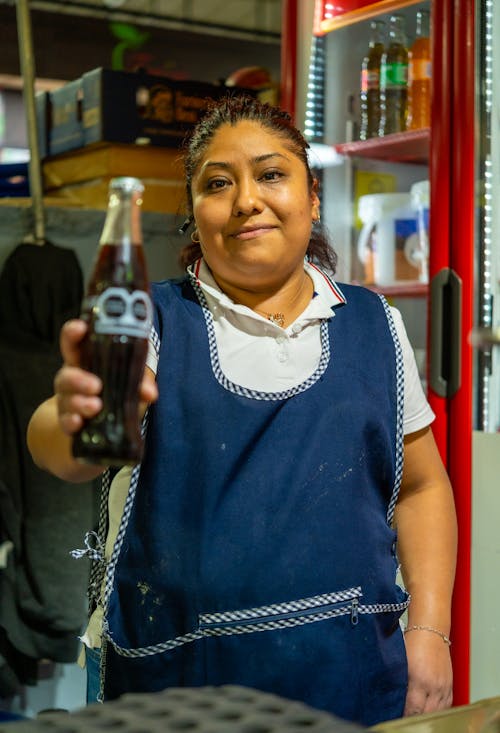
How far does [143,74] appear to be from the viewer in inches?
134

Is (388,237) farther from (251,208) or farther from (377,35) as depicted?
(251,208)

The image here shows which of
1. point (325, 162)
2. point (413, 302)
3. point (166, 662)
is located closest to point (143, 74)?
point (325, 162)

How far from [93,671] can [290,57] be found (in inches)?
87.9

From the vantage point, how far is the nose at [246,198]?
161 centimetres

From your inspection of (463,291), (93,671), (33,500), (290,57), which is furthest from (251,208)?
(290,57)

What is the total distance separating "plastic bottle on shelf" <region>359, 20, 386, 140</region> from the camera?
320 centimetres

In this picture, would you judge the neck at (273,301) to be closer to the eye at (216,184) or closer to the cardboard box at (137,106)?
A: the eye at (216,184)

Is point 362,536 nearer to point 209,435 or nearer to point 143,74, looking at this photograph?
point 209,435

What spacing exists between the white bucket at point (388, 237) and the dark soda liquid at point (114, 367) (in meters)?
2.10

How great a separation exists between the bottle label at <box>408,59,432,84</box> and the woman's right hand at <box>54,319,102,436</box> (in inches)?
87.3

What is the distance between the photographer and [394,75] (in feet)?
10.3

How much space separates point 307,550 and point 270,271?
0.46 m

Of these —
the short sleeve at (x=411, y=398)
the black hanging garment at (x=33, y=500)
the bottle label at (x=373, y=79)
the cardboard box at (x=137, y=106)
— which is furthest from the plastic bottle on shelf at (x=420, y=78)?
the short sleeve at (x=411, y=398)

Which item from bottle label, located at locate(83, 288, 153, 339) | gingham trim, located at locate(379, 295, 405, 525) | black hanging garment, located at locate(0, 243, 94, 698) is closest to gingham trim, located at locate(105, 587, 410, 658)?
gingham trim, located at locate(379, 295, 405, 525)
